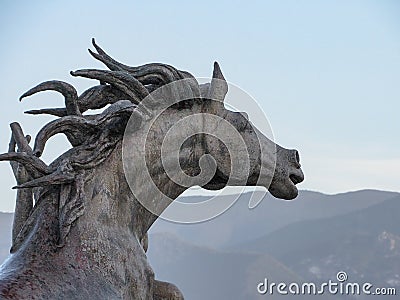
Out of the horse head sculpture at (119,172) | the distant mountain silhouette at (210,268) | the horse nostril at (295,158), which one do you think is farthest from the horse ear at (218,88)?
the distant mountain silhouette at (210,268)

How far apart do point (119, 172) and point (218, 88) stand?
607 millimetres

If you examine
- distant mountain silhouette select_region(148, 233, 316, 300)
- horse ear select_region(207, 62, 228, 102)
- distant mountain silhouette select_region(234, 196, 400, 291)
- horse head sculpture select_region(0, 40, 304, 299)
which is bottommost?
horse head sculpture select_region(0, 40, 304, 299)

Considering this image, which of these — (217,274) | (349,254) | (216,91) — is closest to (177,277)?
(217,274)

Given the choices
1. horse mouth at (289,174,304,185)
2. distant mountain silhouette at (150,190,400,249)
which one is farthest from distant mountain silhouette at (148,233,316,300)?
horse mouth at (289,174,304,185)

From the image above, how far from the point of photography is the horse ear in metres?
3.38

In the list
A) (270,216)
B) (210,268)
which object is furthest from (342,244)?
(210,268)

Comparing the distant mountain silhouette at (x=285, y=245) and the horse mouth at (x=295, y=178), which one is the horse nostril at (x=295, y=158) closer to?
the horse mouth at (x=295, y=178)

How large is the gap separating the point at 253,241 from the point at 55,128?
124 ft

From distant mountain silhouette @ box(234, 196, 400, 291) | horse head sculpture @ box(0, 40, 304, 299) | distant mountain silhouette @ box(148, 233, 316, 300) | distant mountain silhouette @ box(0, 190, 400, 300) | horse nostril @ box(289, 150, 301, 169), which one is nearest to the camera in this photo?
horse head sculpture @ box(0, 40, 304, 299)

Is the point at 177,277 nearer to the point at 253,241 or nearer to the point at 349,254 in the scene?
the point at 349,254

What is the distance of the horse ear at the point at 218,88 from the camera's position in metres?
3.38

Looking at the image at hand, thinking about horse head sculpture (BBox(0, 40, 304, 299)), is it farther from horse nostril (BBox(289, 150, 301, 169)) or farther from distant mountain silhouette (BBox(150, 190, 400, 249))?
distant mountain silhouette (BBox(150, 190, 400, 249))

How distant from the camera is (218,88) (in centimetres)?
339

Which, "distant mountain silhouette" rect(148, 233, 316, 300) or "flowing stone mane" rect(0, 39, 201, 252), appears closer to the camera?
"flowing stone mane" rect(0, 39, 201, 252)
